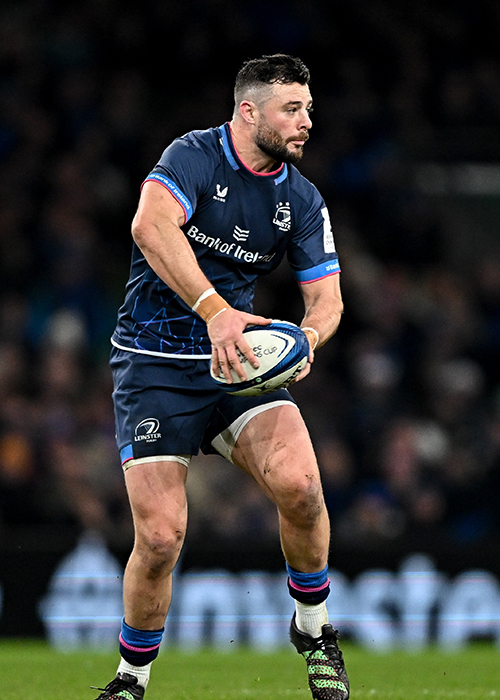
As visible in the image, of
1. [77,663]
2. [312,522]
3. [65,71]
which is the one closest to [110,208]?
[65,71]

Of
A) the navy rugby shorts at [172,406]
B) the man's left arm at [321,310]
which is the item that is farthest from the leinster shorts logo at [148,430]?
the man's left arm at [321,310]

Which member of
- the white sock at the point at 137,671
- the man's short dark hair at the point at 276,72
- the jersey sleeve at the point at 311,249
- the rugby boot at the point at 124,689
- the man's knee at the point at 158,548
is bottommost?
the rugby boot at the point at 124,689

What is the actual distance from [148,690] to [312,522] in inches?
83.1

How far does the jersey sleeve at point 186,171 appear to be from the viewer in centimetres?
477

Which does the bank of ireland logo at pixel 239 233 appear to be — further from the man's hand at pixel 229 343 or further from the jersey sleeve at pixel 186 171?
the man's hand at pixel 229 343

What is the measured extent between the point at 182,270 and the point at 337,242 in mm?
9130

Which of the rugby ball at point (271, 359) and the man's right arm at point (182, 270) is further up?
the man's right arm at point (182, 270)

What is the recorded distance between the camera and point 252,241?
5090 mm

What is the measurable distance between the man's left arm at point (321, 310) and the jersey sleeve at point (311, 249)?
0.04 metres

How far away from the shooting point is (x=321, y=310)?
517cm

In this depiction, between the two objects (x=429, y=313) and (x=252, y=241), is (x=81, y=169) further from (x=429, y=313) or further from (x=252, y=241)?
(x=252, y=241)

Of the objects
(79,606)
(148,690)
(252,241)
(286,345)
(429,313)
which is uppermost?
(252,241)

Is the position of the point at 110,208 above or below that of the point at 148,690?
above

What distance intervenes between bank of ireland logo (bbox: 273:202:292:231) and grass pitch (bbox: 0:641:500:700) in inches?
89.1
